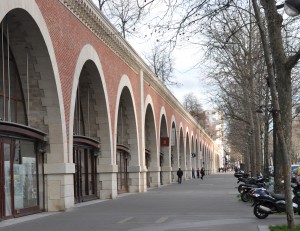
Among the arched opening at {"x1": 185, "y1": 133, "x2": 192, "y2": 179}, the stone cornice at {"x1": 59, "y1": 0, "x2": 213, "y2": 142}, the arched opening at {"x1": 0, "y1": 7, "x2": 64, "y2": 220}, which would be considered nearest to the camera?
the arched opening at {"x1": 0, "y1": 7, "x2": 64, "y2": 220}

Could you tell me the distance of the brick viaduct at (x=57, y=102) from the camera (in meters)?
15.9

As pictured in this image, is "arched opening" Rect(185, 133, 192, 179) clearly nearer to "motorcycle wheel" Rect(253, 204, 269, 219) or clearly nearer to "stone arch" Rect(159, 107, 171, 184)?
"stone arch" Rect(159, 107, 171, 184)

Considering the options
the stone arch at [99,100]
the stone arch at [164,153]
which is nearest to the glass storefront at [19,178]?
the stone arch at [99,100]

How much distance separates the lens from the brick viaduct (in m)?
15.9

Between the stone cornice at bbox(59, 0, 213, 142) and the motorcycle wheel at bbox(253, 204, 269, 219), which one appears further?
the stone cornice at bbox(59, 0, 213, 142)

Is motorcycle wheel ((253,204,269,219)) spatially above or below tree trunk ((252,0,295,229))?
below

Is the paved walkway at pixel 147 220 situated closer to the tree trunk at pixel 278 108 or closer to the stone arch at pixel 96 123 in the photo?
the tree trunk at pixel 278 108

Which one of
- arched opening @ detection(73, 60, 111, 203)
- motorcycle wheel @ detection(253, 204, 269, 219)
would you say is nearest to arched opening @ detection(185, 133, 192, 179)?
arched opening @ detection(73, 60, 111, 203)

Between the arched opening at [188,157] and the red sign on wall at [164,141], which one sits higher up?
the red sign on wall at [164,141]

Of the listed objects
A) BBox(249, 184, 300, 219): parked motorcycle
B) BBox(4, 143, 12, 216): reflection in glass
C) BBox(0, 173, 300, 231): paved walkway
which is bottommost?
BBox(0, 173, 300, 231): paved walkway

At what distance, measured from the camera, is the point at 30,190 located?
679 inches

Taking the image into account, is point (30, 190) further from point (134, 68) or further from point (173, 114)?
point (173, 114)

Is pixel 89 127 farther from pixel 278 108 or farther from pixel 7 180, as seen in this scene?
pixel 278 108

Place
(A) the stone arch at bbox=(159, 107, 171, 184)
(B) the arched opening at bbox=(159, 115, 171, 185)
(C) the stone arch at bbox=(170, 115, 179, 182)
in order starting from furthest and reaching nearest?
1. (C) the stone arch at bbox=(170, 115, 179, 182)
2. (B) the arched opening at bbox=(159, 115, 171, 185)
3. (A) the stone arch at bbox=(159, 107, 171, 184)
